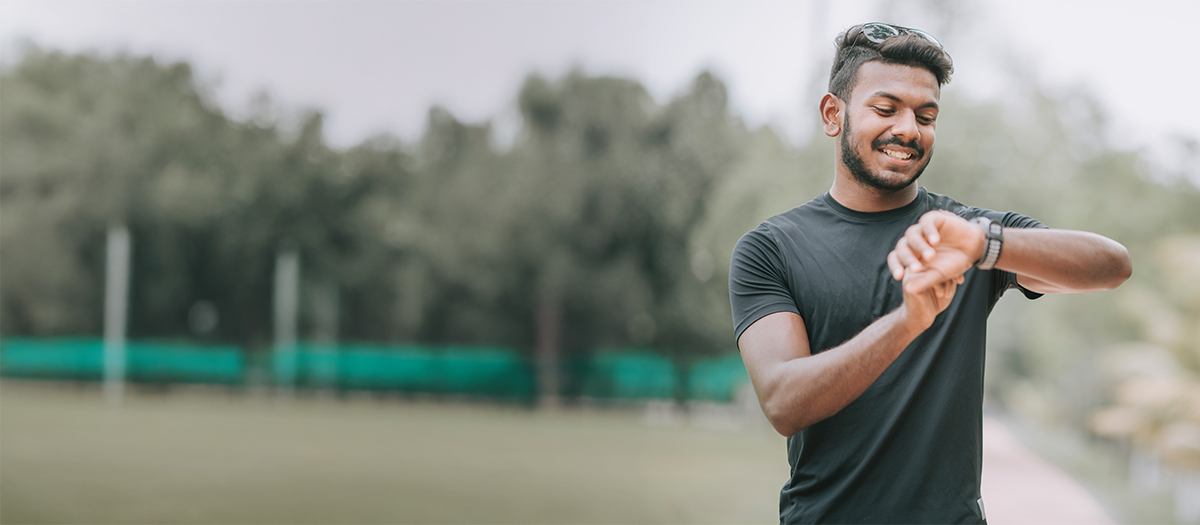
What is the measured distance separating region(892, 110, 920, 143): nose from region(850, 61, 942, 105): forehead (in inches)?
1.2

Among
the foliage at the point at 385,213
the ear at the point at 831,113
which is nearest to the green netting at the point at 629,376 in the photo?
the foliage at the point at 385,213

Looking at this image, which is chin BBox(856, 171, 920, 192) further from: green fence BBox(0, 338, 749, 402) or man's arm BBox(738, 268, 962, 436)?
green fence BBox(0, 338, 749, 402)

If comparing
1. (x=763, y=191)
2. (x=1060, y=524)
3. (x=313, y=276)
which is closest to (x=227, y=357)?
(x=313, y=276)

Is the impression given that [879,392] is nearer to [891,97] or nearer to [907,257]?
[907,257]

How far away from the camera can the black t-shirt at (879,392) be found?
1.65m

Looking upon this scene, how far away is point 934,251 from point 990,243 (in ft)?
0.50

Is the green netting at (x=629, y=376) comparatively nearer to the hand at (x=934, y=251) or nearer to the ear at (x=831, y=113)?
the ear at (x=831, y=113)

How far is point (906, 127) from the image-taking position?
1652mm

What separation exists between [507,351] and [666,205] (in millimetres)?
6507

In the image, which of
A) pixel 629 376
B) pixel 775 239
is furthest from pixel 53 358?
pixel 775 239

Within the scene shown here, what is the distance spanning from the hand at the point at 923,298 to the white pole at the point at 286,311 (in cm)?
3022

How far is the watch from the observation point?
150cm

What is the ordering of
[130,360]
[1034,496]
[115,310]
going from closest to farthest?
[1034,496] → [115,310] → [130,360]

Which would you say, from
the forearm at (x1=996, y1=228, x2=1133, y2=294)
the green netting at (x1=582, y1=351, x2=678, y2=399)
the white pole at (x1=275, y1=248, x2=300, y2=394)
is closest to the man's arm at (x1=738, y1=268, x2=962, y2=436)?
the forearm at (x1=996, y1=228, x2=1133, y2=294)
